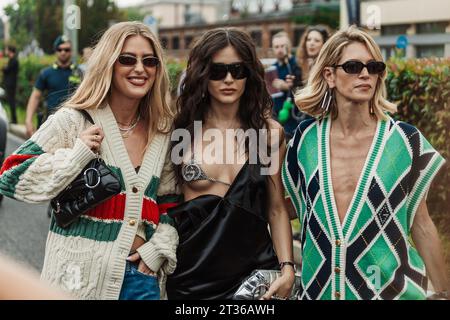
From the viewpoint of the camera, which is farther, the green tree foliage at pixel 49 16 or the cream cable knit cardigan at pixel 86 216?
the green tree foliage at pixel 49 16

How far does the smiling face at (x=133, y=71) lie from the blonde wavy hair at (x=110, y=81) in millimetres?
27

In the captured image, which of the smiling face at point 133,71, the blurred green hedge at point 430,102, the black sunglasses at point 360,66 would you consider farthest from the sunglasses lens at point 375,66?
the blurred green hedge at point 430,102

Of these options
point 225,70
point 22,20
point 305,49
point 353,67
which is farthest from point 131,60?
point 22,20

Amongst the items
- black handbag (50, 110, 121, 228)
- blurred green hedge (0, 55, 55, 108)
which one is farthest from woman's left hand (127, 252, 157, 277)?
blurred green hedge (0, 55, 55, 108)

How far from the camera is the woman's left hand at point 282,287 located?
2.96m

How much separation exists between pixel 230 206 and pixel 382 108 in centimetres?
70

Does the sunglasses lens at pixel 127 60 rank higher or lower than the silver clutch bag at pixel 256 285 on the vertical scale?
higher

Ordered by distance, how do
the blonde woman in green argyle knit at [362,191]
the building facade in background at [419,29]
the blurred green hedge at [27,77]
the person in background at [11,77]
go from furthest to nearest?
the blurred green hedge at [27,77] < the person in background at [11,77] < the building facade in background at [419,29] < the blonde woman in green argyle knit at [362,191]

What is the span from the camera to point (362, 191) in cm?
274

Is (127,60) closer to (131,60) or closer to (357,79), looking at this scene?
(131,60)

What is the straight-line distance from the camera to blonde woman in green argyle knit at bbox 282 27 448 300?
2.72m

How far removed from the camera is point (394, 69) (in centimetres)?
666

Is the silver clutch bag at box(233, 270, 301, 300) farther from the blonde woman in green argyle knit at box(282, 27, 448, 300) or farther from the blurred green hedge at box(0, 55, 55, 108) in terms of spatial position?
the blurred green hedge at box(0, 55, 55, 108)

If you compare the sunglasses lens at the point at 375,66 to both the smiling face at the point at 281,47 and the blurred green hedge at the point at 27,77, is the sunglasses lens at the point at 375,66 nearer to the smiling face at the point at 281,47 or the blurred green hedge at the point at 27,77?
the smiling face at the point at 281,47
